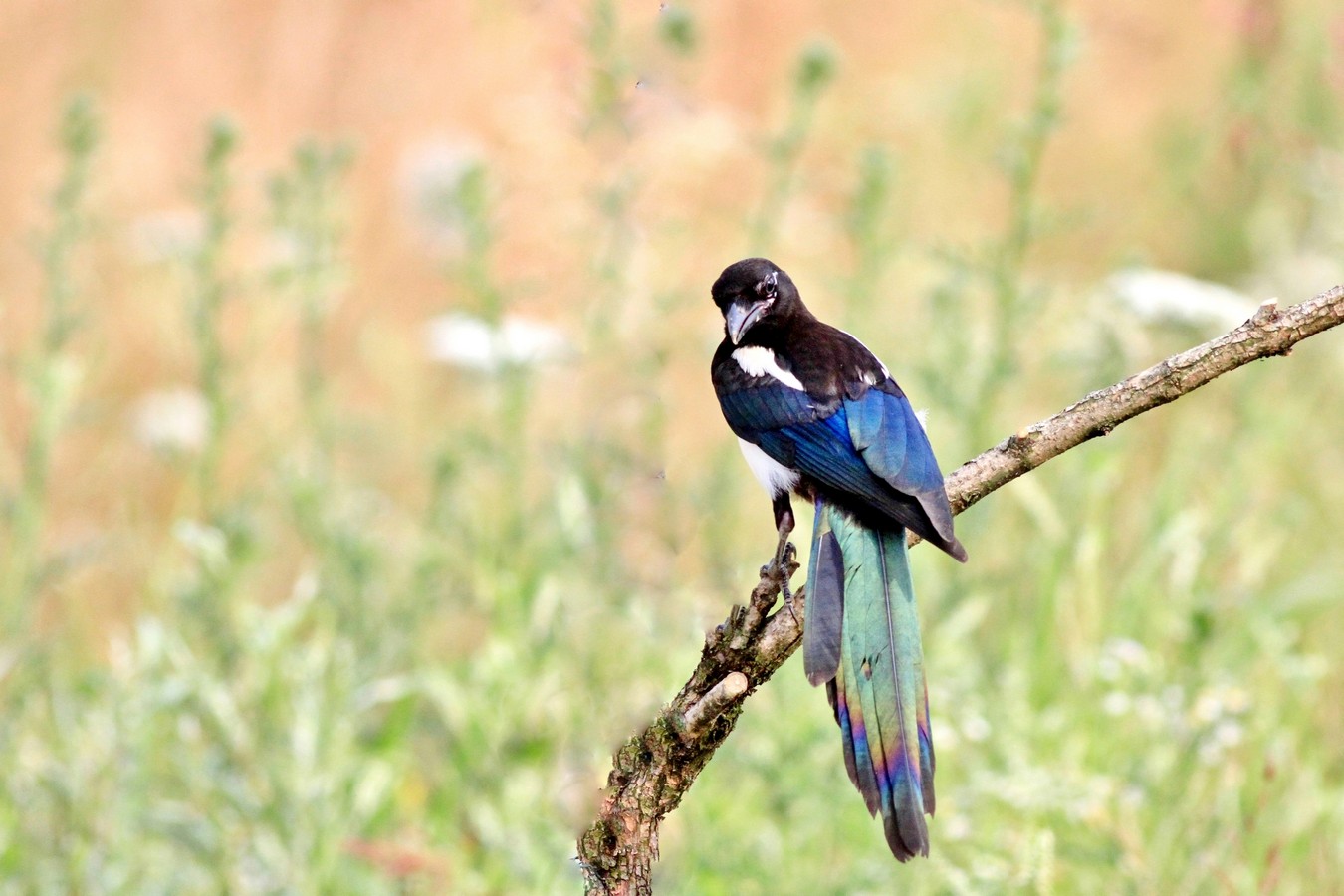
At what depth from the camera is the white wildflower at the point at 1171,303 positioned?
401 cm

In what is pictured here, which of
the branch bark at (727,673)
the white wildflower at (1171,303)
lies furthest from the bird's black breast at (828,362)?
the white wildflower at (1171,303)

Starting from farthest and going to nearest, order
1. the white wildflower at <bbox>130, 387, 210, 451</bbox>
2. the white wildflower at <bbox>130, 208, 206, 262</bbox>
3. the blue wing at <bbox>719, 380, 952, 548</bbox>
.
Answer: the white wildflower at <bbox>130, 387, 210, 451</bbox>
the white wildflower at <bbox>130, 208, 206, 262</bbox>
the blue wing at <bbox>719, 380, 952, 548</bbox>

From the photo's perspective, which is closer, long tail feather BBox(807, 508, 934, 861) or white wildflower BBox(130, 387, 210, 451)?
long tail feather BBox(807, 508, 934, 861)

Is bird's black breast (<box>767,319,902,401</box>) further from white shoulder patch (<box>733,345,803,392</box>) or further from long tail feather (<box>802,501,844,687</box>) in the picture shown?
long tail feather (<box>802,501,844,687</box>)

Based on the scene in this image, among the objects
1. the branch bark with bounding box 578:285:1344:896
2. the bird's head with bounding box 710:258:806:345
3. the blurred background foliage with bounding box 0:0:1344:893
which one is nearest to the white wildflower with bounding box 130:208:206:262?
the blurred background foliage with bounding box 0:0:1344:893

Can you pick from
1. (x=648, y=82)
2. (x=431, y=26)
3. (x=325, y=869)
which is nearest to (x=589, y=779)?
(x=325, y=869)

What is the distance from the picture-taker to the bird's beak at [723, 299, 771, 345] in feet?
7.79

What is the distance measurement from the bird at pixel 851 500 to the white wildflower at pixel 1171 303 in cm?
176

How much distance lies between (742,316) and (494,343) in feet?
4.66

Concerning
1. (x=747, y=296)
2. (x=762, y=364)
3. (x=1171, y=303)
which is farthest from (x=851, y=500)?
(x=1171, y=303)

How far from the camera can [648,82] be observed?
332cm

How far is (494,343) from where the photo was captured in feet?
12.1

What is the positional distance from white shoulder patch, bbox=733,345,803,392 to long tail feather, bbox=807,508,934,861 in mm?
487

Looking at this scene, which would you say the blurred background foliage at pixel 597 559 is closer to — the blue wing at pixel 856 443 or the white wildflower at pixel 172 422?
the white wildflower at pixel 172 422
